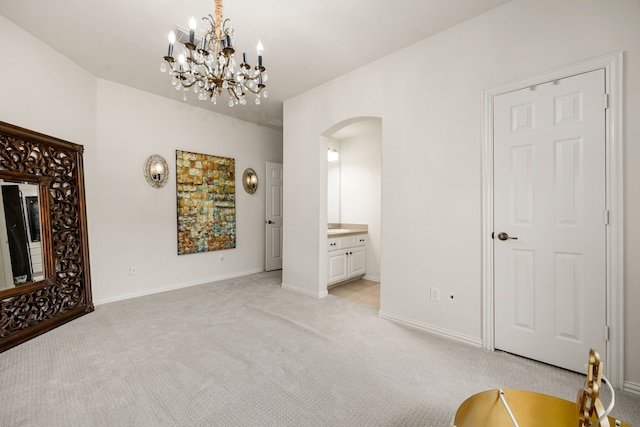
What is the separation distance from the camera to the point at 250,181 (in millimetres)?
5273

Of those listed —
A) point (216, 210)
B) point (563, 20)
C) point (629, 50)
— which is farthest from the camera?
point (216, 210)

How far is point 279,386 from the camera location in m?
1.92

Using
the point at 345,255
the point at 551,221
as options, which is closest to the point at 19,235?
the point at 345,255

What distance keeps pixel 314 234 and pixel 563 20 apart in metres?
3.17

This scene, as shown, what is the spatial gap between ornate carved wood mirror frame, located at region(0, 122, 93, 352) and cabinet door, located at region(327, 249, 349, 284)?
3.03m

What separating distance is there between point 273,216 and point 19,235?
11.7 ft

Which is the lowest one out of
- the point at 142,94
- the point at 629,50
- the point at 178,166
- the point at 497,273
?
the point at 497,273

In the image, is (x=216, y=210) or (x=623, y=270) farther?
(x=216, y=210)

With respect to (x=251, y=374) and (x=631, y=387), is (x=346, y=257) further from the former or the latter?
(x=631, y=387)

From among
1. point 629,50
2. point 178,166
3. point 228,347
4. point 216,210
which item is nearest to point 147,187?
point 178,166

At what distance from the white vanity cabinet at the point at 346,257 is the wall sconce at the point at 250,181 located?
2.02 m

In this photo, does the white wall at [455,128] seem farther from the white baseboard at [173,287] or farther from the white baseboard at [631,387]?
the white baseboard at [173,287]

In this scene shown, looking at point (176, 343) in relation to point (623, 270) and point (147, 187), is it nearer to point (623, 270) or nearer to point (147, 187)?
point (147, 187)

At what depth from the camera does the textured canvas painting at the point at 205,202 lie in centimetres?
436
